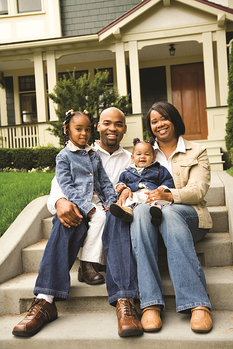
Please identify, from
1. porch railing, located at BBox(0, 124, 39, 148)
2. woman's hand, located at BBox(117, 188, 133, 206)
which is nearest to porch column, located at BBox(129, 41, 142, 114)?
porch railing, located at BBox(0, 124, 39, 148)

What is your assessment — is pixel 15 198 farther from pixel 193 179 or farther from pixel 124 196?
pixel 193 179

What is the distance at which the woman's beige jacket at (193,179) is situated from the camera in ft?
8.00

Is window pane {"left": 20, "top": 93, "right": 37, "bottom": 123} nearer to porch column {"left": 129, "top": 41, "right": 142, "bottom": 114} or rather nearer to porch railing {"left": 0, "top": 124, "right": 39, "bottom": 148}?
porch railing {"left": 0, "top": 124, "right": 39, "bottom": 148}

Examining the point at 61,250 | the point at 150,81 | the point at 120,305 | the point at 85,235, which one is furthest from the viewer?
the point at 150,81

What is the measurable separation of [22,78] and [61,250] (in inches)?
426

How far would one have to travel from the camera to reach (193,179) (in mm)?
2604

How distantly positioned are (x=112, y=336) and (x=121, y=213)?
2.57ft

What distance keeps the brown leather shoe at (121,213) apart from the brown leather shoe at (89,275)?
20.0 inches

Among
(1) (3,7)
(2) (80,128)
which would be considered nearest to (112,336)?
(2) (80,128)

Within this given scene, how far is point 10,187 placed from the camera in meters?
4.59

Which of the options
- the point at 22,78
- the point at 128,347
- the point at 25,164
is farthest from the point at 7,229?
the point at 22,78

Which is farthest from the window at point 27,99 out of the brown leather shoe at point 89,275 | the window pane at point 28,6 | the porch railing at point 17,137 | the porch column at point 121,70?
the brown leather shoe at point 89,275

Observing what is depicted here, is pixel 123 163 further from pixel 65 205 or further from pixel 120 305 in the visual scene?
pixel 120 305

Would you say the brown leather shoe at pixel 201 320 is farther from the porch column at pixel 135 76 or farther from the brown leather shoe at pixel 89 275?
the porch column at pixel 135 76
